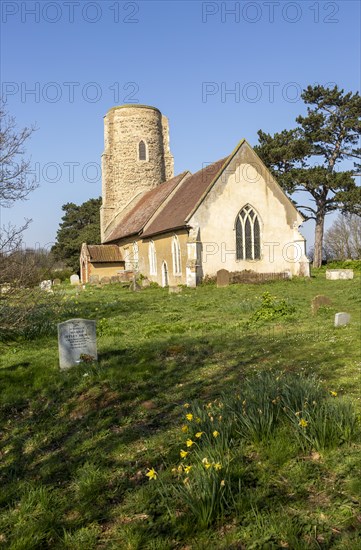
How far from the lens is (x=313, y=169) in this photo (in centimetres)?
3778

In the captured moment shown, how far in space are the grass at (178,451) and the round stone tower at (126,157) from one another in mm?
31549

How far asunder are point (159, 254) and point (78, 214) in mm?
40435

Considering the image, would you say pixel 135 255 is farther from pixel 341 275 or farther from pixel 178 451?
pixel 178 451

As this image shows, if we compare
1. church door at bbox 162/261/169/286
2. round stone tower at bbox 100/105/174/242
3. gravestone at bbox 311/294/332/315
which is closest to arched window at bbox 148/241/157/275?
church door at bbox 162/261/169/286

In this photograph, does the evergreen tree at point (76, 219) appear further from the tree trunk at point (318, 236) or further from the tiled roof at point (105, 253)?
the tree trunk at point (318, 236)

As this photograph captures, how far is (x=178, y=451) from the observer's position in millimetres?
4691

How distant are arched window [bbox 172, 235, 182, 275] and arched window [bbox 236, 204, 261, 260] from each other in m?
3.33

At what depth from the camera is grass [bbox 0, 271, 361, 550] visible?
3.47m

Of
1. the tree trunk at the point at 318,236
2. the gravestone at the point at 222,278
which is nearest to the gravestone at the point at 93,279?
the gravestone at the point at 222,278

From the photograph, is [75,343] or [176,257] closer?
[75,343]

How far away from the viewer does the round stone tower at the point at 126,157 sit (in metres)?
38.9

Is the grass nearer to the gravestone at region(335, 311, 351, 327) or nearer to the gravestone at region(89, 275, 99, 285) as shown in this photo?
the gravestone at region(335, 311, 351, 327)

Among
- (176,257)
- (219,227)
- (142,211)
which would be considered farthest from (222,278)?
(142,211)

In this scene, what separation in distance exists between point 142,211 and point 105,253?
183 inches
